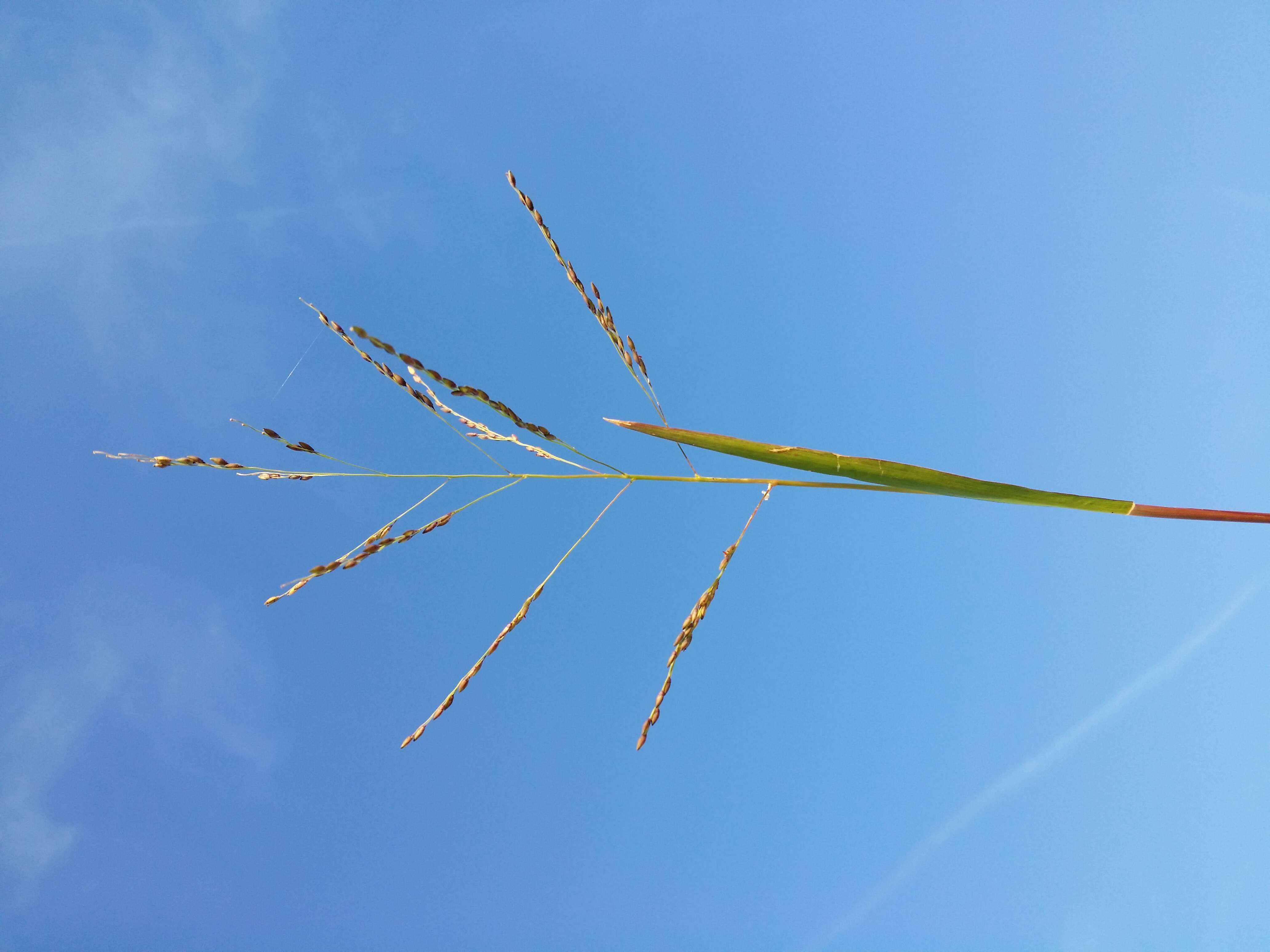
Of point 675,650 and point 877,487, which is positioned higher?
point 877,487

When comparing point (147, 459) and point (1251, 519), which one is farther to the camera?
point (147, 459)

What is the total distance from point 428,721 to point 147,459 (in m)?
0.94

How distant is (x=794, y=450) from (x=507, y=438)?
2.19 feet

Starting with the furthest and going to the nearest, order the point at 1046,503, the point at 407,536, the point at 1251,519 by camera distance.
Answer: the point at 407,536 → the point at 1046,503 → the point at 1251,519

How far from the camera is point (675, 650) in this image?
1.47 meters

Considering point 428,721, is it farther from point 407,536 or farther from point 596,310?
→ point 596,310

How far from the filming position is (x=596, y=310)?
5.13 feet

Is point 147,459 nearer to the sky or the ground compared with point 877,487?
nearer to the ground

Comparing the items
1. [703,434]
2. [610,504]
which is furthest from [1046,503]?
[610,504]

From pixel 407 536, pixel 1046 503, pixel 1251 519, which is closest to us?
pixel 1251 519

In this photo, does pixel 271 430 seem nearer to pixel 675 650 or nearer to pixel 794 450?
pixel 675 650

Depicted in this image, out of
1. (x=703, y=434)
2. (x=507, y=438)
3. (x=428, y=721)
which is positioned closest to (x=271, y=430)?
(x=507, y=438)

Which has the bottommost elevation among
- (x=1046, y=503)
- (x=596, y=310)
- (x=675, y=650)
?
(x=675, y=650)

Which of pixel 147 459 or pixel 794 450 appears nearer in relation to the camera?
pixel 794 450
